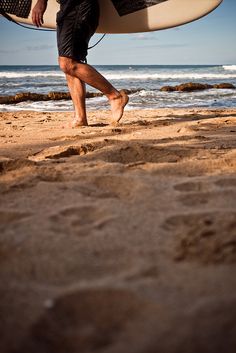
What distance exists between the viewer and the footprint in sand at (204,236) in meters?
0.75

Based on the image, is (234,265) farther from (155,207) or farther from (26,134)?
(26,134)

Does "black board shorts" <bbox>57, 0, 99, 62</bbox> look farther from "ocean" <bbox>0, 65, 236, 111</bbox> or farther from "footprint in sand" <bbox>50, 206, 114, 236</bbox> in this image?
"ocean" <bbox>0, 65, 236, 111</bbox>

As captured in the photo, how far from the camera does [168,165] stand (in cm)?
148

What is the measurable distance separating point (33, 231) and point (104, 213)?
0.21 m

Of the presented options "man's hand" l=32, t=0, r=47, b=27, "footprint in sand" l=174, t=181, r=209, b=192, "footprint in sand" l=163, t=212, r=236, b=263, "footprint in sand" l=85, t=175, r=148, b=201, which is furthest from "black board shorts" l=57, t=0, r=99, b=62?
"footprint in sand" l=163, t=212, r=236, b=263

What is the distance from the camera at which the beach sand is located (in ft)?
1.78

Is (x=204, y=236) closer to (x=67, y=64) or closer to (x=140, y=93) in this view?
(x=67, y=64)

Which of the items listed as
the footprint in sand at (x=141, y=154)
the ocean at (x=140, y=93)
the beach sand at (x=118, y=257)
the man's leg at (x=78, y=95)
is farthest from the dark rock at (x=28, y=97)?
the beach sand at (x=118, y=257)

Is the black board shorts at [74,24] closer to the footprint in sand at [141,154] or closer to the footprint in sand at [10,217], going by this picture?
the footprint in sand at [141,154]

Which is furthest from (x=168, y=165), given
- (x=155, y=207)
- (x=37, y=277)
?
(x=37, y=277)

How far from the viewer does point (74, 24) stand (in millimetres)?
2754

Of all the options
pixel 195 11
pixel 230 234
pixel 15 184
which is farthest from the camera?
pixel 195 11

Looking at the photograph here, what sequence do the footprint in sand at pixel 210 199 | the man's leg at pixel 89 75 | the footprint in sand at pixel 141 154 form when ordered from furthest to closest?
the man's leg at pixel 89 75 → the footprint in sand at pixel 141 154 → the footprint in sand at pixel 210 199

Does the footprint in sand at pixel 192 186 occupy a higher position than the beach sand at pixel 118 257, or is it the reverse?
the beach sand at pixel 118 257
